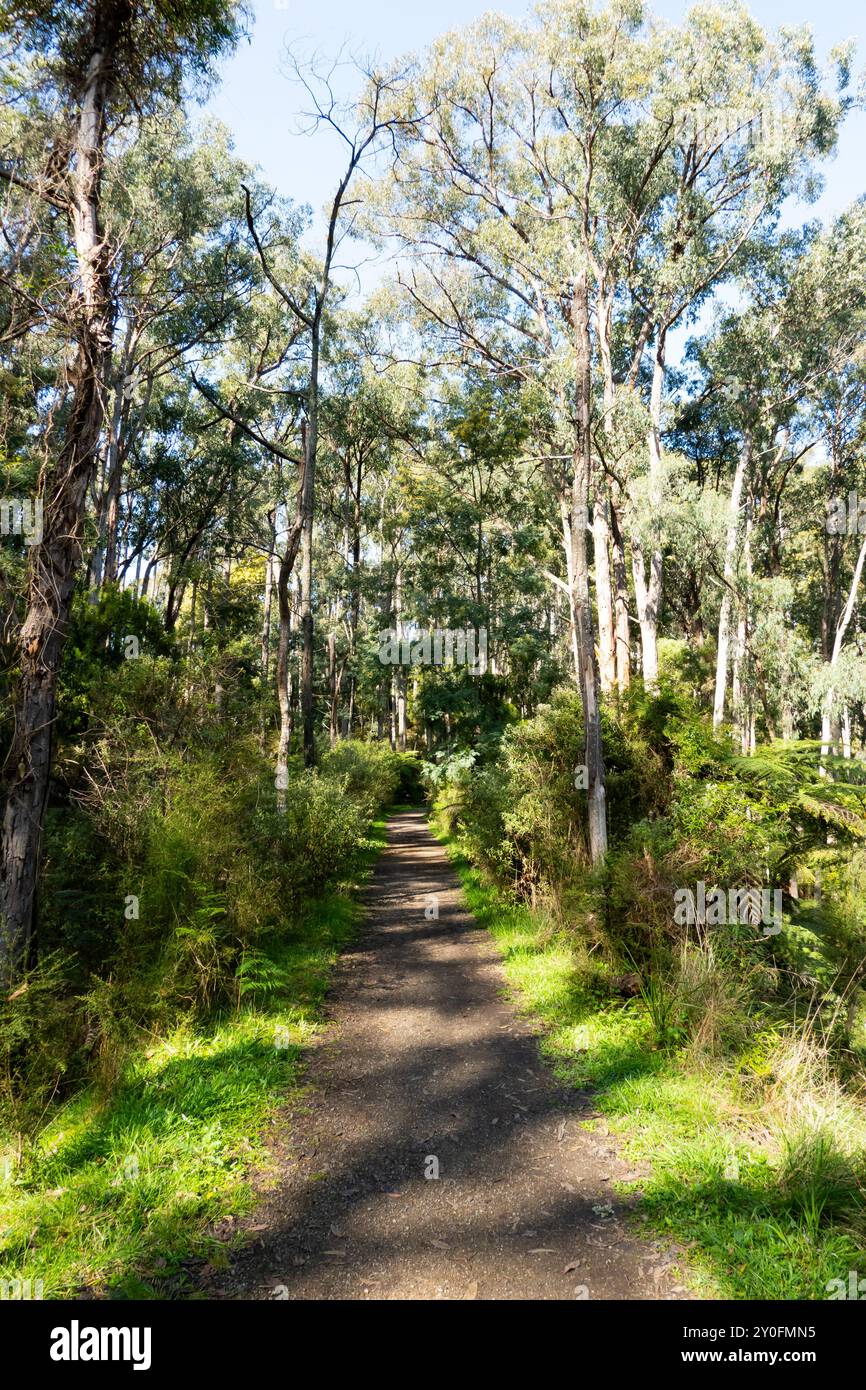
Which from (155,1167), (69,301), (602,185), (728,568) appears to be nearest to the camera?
(155,1167)

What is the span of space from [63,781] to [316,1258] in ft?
18.1

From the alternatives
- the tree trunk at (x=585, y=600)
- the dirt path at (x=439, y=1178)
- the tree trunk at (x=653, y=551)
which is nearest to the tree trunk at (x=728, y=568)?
the tree trunk at (x=653, y=551)

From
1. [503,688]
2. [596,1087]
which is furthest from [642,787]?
[503,688]

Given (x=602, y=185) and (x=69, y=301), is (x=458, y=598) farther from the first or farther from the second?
(x=69, y=301)

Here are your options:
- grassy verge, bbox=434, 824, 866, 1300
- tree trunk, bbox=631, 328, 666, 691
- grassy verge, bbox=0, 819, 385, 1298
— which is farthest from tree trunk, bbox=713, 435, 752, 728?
grassy verge, bbox=0, 819, 385, 1298

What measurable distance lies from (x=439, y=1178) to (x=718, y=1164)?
151 centimetres

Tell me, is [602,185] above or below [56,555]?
above

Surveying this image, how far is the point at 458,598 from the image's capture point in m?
19.2

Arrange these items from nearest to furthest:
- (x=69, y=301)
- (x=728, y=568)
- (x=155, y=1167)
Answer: (x=155, y=1167), (x=69, y=301), (x=728, y=568)

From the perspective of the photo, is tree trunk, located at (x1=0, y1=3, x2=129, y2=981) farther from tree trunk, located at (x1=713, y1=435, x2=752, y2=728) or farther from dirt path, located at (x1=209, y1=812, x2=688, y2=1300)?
tree trunk, located at (x1=713, y1=435, x2=752, y2=728)

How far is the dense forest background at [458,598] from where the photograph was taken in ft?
15.4

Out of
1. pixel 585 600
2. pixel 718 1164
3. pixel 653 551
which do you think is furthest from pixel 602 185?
pixel 718 1164

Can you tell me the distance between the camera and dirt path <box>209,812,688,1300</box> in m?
3.01
